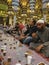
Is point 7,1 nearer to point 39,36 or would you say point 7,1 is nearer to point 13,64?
point 39,36

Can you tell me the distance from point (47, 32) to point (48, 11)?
1469 centimetres

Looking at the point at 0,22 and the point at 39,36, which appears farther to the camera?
the point at 0,22

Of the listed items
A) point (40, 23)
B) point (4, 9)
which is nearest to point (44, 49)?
point (40, 23)

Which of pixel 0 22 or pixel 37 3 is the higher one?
pixel 37 3

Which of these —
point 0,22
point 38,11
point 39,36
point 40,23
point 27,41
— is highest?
point 40,23

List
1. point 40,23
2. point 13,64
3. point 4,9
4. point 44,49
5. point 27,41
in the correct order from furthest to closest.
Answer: point 4,9
point 27,41
point 40,23
point 44,49
point 13,64

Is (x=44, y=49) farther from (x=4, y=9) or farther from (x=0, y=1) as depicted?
(x=0, y=1)

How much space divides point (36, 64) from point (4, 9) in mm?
19538

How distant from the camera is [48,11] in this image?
19500 millimetres

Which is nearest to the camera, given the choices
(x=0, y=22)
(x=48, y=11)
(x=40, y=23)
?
(x=40, y=23)

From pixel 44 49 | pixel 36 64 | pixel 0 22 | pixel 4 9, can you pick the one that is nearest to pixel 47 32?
pixel 44 49

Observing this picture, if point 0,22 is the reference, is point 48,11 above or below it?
above

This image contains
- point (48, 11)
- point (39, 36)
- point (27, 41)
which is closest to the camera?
point (39, 36)

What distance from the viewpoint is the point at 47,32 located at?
501cm
